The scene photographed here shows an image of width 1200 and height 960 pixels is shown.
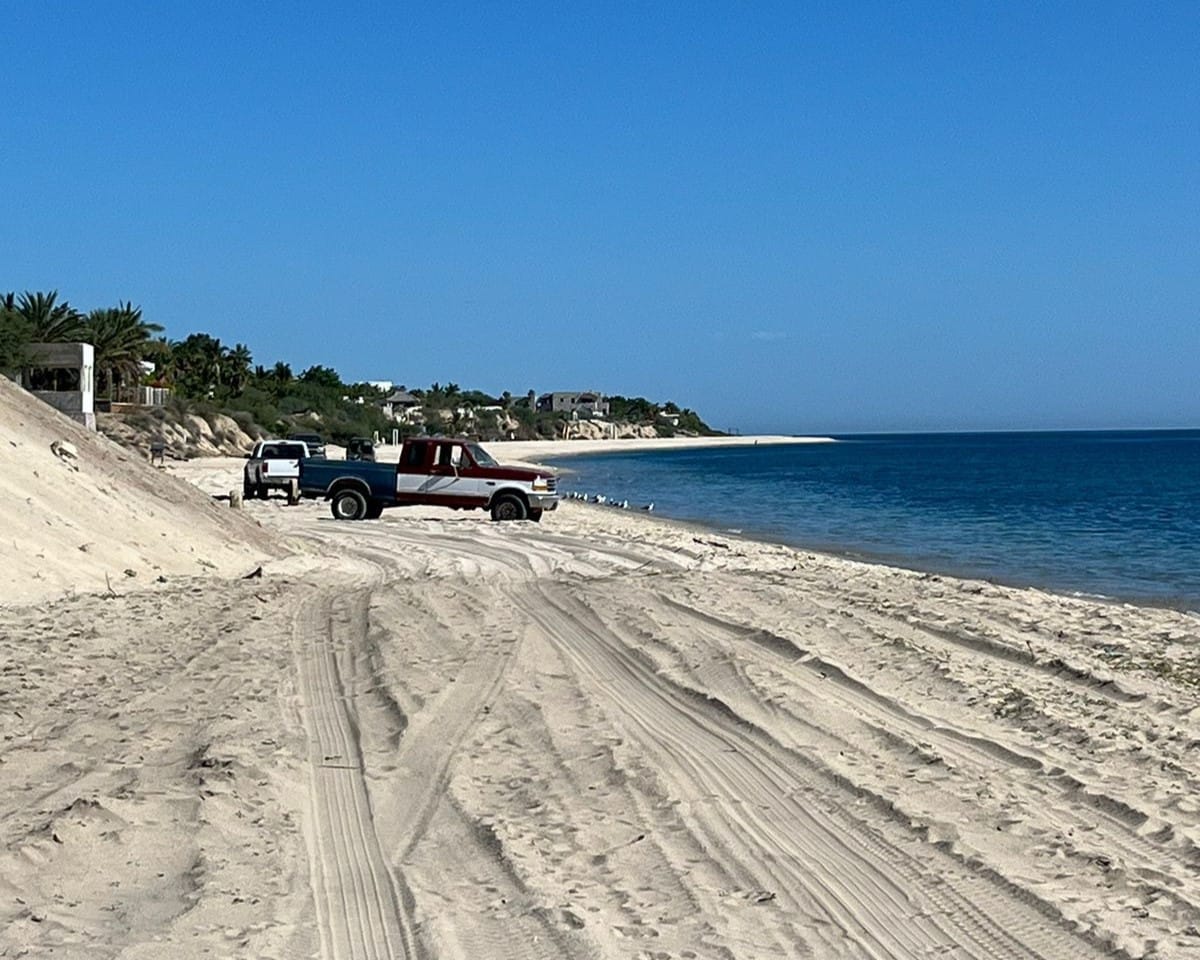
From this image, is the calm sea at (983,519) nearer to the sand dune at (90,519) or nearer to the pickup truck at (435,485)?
the pickup truck at (435,485)

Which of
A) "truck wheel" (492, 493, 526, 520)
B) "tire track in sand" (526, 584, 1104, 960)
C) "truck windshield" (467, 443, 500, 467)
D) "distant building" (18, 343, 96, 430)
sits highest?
"distant building" (18, 343, 96, 430)

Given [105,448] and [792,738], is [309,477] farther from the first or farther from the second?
[792,738]

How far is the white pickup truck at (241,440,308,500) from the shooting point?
35062mm

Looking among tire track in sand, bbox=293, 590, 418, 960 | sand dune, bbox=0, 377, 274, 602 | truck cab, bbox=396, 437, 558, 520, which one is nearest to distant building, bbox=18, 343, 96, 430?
truck cab, bbox=396, 437, 558, 520

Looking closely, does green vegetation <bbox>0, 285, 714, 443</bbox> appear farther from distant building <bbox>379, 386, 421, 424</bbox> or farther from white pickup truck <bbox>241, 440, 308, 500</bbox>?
white pickup truck <bbox>241, 440, 308, 500</bbox>

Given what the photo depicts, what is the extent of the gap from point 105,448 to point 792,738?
15.9 meters

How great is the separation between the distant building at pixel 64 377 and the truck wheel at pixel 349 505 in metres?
23.0

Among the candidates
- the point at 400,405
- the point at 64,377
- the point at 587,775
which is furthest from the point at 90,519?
the point at 400,405

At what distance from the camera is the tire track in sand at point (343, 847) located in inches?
197

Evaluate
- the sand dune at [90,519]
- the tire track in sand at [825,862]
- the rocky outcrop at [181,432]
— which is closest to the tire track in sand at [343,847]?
the tire track in sand at [825,862]

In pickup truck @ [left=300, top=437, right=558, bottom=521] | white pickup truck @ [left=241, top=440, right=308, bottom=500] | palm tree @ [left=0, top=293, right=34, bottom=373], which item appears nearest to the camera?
pickup truck @ [left=300, top=437, right=558, bottom=521]

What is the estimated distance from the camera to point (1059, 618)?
48.0ft

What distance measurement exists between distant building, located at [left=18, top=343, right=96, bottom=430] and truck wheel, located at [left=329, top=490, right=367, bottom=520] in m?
23.0

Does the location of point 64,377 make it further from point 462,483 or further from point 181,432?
point 462,483
